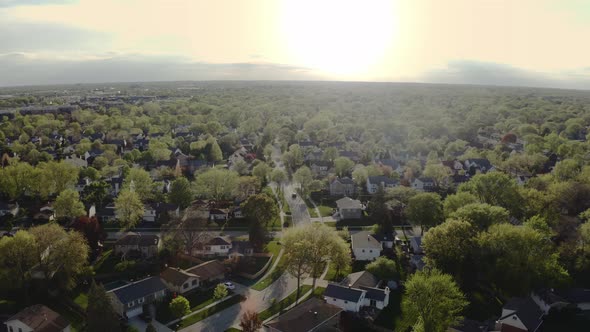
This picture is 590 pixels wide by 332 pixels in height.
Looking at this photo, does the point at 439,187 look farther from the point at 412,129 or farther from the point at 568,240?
the point at 412,129

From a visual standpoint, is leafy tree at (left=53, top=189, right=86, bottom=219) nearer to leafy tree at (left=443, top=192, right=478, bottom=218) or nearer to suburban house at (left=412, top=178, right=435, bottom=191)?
leafy tree at (left=443, top=192, right=478, bottom=218)

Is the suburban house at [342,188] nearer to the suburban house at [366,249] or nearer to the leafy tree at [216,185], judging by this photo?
the leafy tree at [216,185]

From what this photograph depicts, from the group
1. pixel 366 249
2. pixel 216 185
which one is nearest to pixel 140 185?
pixel 216 185

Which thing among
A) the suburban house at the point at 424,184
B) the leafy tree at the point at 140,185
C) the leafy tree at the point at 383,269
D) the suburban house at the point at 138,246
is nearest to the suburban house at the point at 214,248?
the suburban house at the point at 138,246

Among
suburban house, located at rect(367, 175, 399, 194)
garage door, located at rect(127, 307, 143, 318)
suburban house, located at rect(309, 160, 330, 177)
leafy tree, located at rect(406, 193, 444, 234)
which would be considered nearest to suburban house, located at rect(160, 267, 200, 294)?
garage door, located at rect(127, 307, 143, 318)

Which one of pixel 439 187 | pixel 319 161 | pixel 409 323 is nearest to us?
pixel 409 323

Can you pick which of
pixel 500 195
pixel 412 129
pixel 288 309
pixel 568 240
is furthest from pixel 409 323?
pixel 412 129
